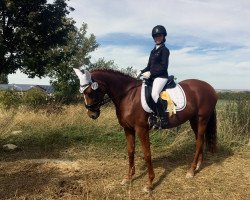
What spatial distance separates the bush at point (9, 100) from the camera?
17322 millimetres

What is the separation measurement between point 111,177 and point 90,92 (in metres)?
1.84

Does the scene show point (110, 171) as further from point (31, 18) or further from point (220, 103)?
point (31, 18)

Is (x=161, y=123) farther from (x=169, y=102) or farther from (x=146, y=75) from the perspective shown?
(x=146, y=75)

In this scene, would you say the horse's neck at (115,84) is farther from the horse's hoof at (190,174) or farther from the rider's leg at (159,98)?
the horse's hoof at (190,174)

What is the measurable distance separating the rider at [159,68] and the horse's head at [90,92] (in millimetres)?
958

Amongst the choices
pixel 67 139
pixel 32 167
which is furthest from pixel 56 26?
pixel 32 167

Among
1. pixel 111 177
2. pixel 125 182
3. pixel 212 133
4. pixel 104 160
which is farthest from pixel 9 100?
pixel 125 182

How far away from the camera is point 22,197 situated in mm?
5508

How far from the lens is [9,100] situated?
17953 mm

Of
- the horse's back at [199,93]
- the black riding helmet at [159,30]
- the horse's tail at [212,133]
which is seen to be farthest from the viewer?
the horse's tail at [212,133]

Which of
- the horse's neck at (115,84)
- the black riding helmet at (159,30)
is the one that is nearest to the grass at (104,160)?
the horse's neck at (115,84)

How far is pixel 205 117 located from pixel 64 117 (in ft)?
22.0

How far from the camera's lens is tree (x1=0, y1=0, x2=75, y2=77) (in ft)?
59.4

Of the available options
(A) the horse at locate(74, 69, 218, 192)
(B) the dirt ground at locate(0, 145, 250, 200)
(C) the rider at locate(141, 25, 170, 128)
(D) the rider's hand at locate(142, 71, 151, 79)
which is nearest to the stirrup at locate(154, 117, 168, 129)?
(C) the rider at locate(141, 25, 170, 128)
